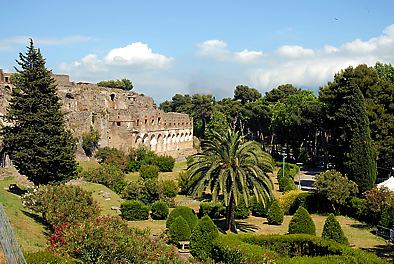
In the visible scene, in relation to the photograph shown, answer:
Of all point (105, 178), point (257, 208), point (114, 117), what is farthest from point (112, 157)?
point (257, 208)

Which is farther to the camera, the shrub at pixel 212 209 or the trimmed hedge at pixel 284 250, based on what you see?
the shrub at pixel 212 209

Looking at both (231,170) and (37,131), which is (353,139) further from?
(37,131)

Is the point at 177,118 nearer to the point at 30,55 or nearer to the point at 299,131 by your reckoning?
the point at 299,131

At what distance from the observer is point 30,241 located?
16781 millimetres

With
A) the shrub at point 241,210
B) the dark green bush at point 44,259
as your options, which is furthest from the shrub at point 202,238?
the shrub at point 241,210

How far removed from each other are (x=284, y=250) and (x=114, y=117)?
35.5 metres

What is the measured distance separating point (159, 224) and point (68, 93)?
1219 inches

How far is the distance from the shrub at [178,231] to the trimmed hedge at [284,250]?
14.2 ft

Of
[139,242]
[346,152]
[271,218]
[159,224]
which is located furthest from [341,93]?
[139,242]

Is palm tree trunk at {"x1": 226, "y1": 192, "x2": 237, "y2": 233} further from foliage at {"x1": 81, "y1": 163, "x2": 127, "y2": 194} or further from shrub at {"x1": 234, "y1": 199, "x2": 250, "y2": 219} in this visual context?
foliage at {"x1": 81, "y1": 163, "x2": 127, "y2": 194}

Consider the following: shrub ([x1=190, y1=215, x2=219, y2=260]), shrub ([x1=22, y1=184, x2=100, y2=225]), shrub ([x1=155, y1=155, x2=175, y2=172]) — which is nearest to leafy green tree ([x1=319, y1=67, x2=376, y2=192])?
shrub ([x1=190, y1=215, x2=219, y2=260])

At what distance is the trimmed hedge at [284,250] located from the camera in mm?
15023

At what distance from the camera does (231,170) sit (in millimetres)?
24328

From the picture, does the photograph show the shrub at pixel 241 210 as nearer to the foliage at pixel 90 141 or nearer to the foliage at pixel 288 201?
the foliage at pixel 288 201
